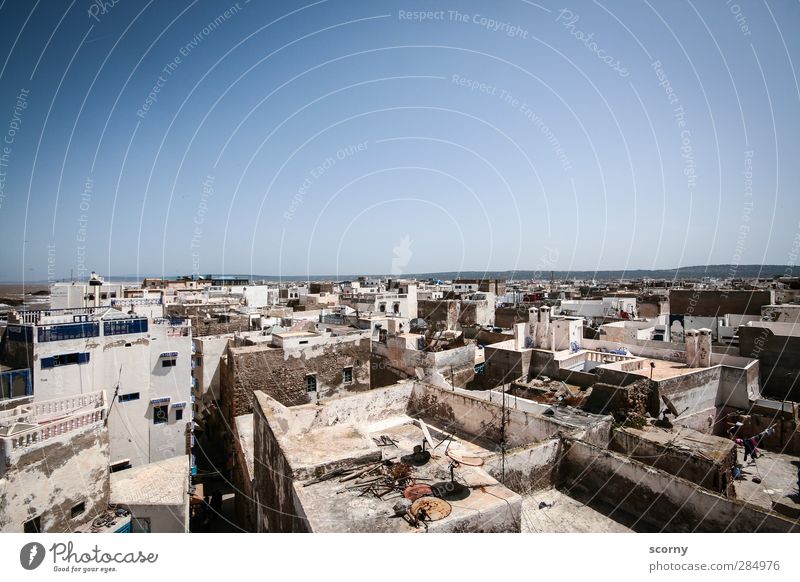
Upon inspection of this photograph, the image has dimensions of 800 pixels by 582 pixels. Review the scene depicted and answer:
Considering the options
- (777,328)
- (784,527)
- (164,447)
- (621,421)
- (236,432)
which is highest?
(777,328)

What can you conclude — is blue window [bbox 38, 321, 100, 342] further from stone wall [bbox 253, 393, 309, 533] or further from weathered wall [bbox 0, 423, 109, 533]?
stone wall [bbox 253, 393, 309, 533]

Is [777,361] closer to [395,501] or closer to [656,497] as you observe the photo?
[656,497]

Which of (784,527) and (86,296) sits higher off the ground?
(86,296)

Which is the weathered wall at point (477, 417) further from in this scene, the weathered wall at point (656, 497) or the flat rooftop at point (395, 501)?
the flat rooftop at point (395, 501)

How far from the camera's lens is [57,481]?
8.16 m

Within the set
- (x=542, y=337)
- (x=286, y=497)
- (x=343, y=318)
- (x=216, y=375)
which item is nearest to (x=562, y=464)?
(x=286, y=497)

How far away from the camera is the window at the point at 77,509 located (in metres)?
8.42

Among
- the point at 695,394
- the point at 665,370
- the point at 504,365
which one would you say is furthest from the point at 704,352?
the point at 504,365

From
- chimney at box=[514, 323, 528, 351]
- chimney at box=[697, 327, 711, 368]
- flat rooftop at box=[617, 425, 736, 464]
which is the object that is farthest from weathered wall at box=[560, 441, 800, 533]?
chimney at box=[514, 323, 528, 351]
